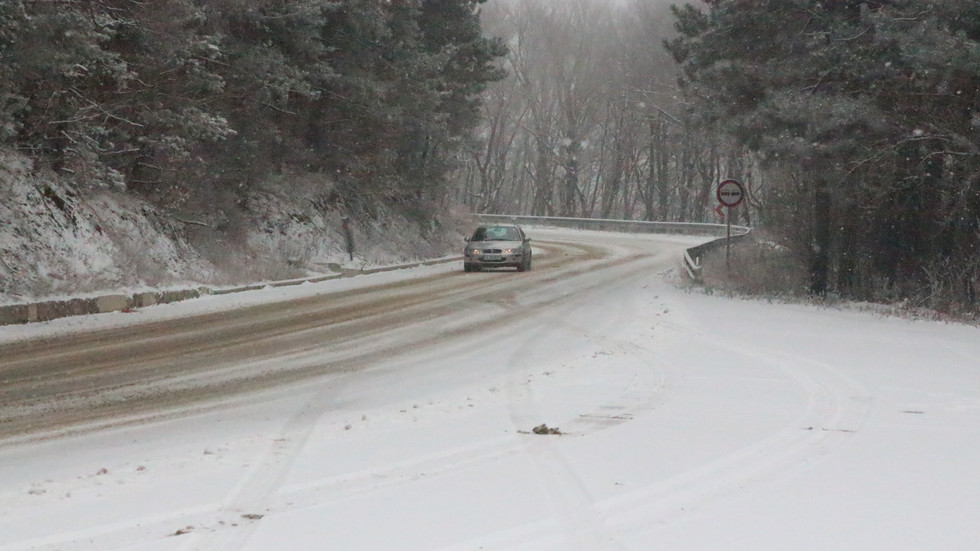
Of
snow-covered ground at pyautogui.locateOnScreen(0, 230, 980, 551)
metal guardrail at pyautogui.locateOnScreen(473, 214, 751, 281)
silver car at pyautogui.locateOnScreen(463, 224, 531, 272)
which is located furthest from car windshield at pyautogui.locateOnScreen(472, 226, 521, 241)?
metal guardrail at pyautogui.locateOnScreen(473, 214, 751, 281)

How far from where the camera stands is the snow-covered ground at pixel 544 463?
18.5ft

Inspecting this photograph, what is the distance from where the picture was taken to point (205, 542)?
17.6 feet

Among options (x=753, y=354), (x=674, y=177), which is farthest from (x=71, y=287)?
(x=674, y=177)

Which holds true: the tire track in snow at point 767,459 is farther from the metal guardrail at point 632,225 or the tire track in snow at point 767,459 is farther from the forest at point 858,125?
the metal guardrail at point 632,225

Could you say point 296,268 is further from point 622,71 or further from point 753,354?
point 622,71

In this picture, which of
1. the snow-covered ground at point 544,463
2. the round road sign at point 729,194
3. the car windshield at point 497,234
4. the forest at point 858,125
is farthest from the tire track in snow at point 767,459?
the car windshield at point 497,234

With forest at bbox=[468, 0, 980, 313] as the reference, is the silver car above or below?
below

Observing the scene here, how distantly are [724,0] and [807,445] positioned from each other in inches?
664

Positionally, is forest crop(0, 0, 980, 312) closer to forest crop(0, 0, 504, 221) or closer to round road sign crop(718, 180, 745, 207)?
forest crop(0, 0, 504, 221)

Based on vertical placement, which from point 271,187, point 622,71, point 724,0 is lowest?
point 271,187

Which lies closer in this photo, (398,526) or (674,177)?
(398,526)

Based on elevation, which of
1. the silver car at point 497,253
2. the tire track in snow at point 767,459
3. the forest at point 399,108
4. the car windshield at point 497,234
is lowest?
the tire track in snow at point 767,459

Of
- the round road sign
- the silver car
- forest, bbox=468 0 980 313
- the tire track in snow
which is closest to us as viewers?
the tire track in snow

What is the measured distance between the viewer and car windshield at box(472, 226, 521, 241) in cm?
3228
